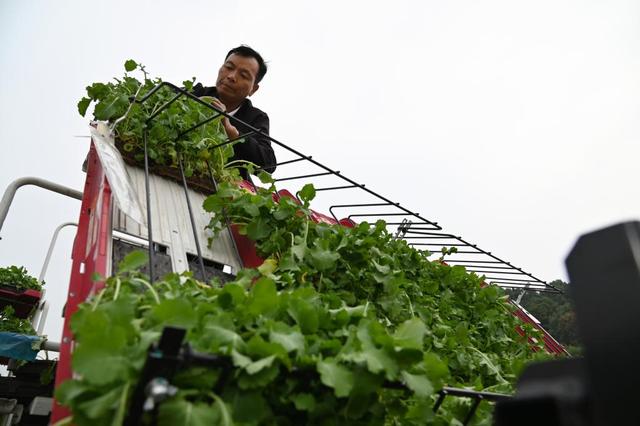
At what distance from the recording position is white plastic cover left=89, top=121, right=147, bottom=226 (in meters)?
1.65

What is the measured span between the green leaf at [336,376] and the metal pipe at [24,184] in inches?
95.4

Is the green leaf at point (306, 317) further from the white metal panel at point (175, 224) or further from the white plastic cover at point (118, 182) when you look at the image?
the white metal panel at point (175, 224)

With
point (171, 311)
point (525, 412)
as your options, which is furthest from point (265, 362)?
point (525, 412)

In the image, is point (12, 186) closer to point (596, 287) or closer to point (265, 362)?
point (265, 362)

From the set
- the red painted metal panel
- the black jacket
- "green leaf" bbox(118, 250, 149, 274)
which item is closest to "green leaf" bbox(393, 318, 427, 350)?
"green leaf" bbox(118, 250, 149, 274)

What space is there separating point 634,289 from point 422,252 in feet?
Result: 9.80

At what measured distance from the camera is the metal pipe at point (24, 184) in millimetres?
2543

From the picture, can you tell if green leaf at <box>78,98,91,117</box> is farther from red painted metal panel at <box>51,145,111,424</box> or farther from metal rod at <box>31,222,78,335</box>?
metal rod at <box>31,222,78,335</box>

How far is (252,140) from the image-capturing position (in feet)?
12.0

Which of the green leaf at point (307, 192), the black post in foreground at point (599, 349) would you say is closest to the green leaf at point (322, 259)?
the green leaf at point (307, 192)

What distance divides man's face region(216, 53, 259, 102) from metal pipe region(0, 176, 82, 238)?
5.49 ft

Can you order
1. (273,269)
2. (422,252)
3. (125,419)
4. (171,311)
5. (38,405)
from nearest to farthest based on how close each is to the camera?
1. (125,419)
2. (171,311)
3. (273,269)
4. (422,252)
5. (38,405)

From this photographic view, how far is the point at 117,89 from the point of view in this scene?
8.81 feet

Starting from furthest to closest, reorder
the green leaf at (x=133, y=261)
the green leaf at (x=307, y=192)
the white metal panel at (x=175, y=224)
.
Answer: the green leaf at (x=307, y=192)
the white metal panel at (x=175, y=224)
the green leaf at (x=133, y=261)
